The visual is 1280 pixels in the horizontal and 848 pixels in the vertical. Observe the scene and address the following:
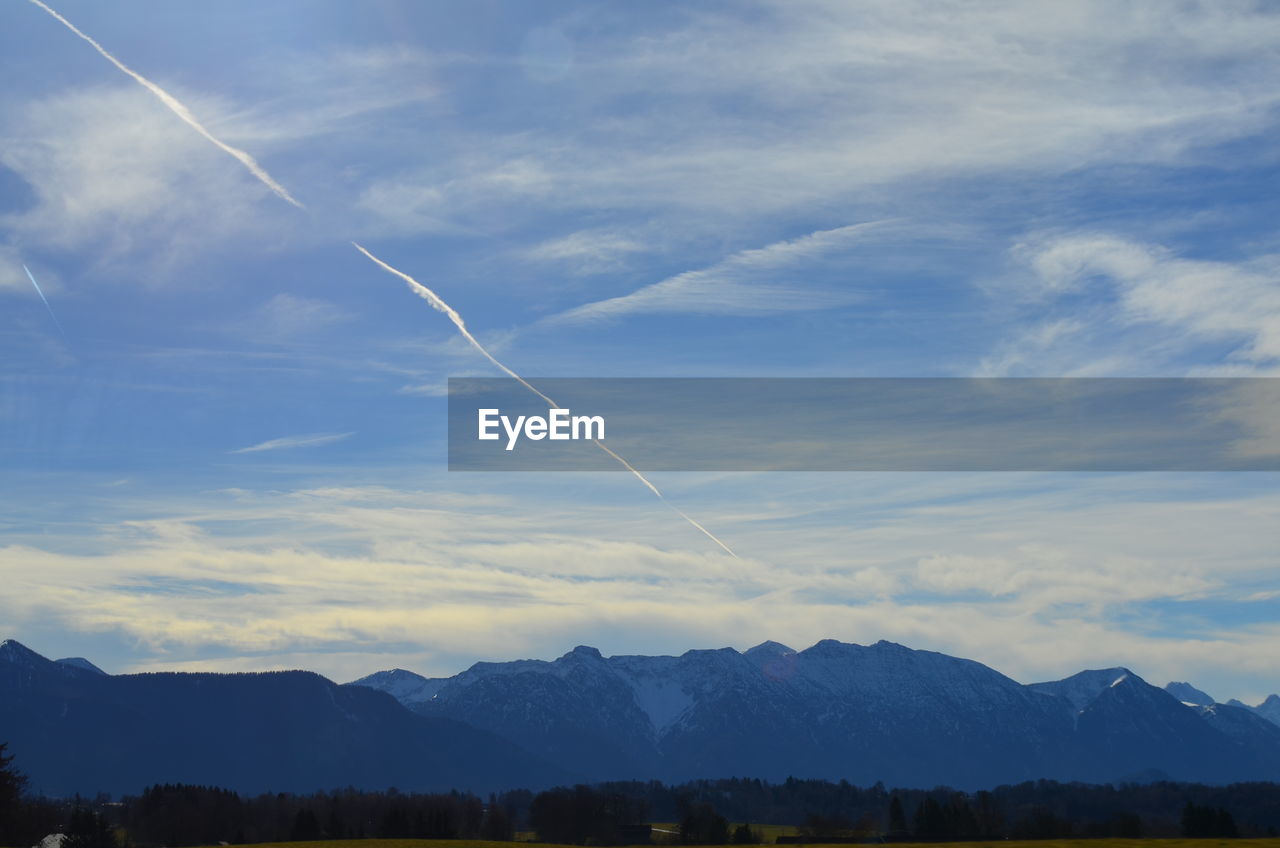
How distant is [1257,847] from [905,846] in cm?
8426

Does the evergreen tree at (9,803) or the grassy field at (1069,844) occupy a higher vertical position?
the evergreen tree at (9,803)

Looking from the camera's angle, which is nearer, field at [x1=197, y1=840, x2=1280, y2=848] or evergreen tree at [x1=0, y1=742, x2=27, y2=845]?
field at [x1=197, y1=840, x2=1280, y2=848]

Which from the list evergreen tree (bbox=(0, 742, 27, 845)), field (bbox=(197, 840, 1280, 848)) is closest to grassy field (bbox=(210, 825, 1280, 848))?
field (bbox=(197, 840, 1280, 848))

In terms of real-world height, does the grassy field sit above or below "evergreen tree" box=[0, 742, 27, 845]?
below

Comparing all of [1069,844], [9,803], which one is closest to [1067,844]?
[1069,844]

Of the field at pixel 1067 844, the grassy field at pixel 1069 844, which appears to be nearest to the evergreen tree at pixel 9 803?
the field at pixel 1067 844

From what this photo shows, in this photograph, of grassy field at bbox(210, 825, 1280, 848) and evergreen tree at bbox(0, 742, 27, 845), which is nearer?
grassy field at bbox(210, 825, 1280, 848)

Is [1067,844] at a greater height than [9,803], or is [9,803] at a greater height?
[9,803]

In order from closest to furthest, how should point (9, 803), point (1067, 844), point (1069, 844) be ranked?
point (1069, 844), point (1067, 844), point (9, 803)

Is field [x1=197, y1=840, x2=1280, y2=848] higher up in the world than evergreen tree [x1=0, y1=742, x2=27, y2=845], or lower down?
lower down

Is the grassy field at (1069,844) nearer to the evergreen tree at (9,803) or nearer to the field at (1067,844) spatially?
the field at (1067,844)

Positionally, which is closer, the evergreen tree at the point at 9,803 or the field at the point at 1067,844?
the field at the point at 1067,844

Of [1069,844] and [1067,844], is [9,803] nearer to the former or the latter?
[1067,844]

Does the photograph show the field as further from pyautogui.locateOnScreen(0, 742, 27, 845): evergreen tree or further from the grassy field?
pyautogui.locateOnScreen(0, 742, 27, 845): evergreen tree
